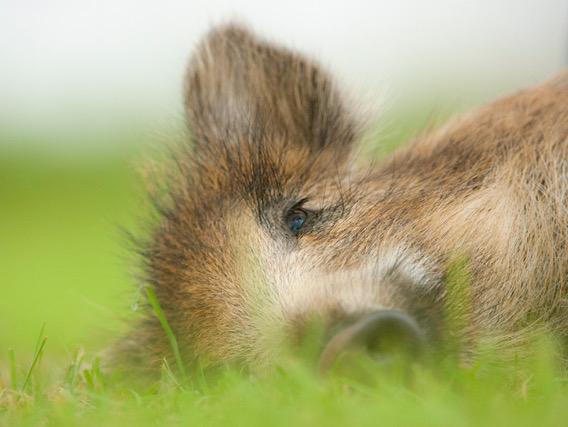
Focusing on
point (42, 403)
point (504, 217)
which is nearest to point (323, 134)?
point (504, 217)

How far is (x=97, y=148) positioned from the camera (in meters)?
12.5

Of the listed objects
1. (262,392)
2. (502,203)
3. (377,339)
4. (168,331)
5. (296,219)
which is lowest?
(262,392)

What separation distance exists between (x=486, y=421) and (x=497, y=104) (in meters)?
1.99

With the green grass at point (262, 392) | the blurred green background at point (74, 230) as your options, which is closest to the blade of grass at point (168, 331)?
the green grass at point (262, 392)

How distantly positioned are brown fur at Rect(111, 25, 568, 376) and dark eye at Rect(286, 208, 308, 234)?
3 centimetres

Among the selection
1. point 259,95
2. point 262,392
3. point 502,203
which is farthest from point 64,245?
point 262,392

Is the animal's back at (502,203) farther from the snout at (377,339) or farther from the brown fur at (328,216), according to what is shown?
the snout at (377,339)

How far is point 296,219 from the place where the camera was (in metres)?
3.29

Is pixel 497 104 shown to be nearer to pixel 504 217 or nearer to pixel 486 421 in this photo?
pixel 504 217

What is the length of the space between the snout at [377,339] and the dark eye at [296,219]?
0.84 metres

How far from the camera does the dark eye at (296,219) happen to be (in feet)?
10.6

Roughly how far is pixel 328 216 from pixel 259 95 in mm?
873

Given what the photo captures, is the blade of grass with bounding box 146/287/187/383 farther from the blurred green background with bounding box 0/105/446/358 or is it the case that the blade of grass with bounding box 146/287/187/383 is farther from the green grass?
the blurred green background with bounding box 0/105/446/358

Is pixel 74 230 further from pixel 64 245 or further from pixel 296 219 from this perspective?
pixel 296 219
